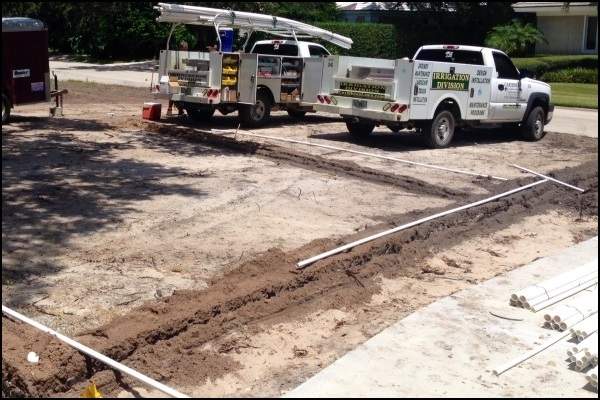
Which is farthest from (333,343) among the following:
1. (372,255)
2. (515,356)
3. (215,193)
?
(215,193)

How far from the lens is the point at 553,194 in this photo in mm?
12805

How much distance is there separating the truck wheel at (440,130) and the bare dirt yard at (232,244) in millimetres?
290

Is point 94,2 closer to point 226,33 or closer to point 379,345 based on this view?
point 226,33

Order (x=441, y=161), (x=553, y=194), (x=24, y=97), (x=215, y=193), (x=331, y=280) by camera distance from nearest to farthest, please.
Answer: (x=331, y=280) < (x=215, y=193) < (x=553, y=194) < (x=441, y=161) < (x=24, y=97)

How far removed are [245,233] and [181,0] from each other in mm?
25178

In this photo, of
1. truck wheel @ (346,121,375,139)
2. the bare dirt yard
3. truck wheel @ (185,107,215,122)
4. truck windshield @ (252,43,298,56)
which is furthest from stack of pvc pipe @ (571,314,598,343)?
truck windshield @ (252,43,298,56)

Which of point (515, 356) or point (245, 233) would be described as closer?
point (515, 356)

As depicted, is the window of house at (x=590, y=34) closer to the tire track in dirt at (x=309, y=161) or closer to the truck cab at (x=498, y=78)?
the truck cab at (x=498, y=78)

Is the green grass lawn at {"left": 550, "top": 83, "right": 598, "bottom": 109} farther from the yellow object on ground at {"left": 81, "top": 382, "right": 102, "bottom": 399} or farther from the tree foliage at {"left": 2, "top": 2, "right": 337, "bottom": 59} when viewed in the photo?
the yellow object on ground at {"left": 81, "top": 382, "right": 102, "bottom": 399}

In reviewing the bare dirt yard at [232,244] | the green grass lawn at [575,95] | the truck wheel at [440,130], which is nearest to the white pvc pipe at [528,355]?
the bare dirt yard at [232,244]

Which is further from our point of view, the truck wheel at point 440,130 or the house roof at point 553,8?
the house roof at point 553,8

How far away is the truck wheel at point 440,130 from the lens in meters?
→ 16.3

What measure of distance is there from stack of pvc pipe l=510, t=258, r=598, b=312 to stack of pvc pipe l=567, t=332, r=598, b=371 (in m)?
1.09

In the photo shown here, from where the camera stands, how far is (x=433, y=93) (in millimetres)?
15758
